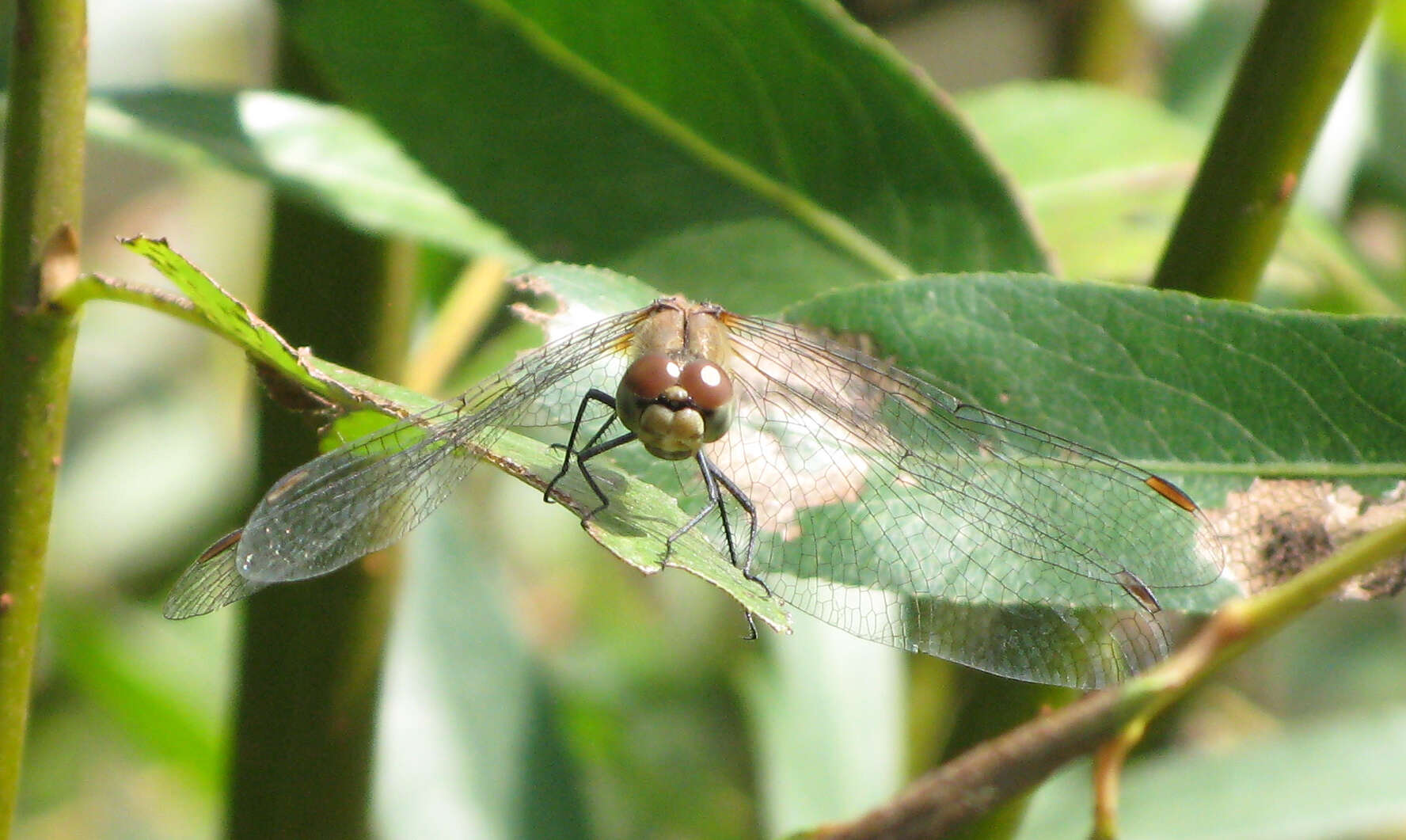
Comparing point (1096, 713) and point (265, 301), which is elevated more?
point (265, 301)

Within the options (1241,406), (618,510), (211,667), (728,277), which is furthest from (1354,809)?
(211,667)

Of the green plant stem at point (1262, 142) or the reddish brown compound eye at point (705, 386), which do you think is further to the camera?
the reddish brown compound eye at point (705, 386)

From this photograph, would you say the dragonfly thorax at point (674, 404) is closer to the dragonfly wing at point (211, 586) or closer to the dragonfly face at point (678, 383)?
the dragonfly face at point (678, 383)

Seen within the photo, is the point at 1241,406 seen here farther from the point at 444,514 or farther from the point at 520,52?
the point at 444,514

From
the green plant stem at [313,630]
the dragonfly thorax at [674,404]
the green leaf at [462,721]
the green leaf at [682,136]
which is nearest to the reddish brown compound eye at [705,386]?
the dragonfly thorax at [674,404]

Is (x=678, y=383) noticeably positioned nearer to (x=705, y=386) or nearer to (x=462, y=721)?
(x=705, y=386)

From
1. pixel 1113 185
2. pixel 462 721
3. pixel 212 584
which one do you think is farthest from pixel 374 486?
pixel 1113 185
